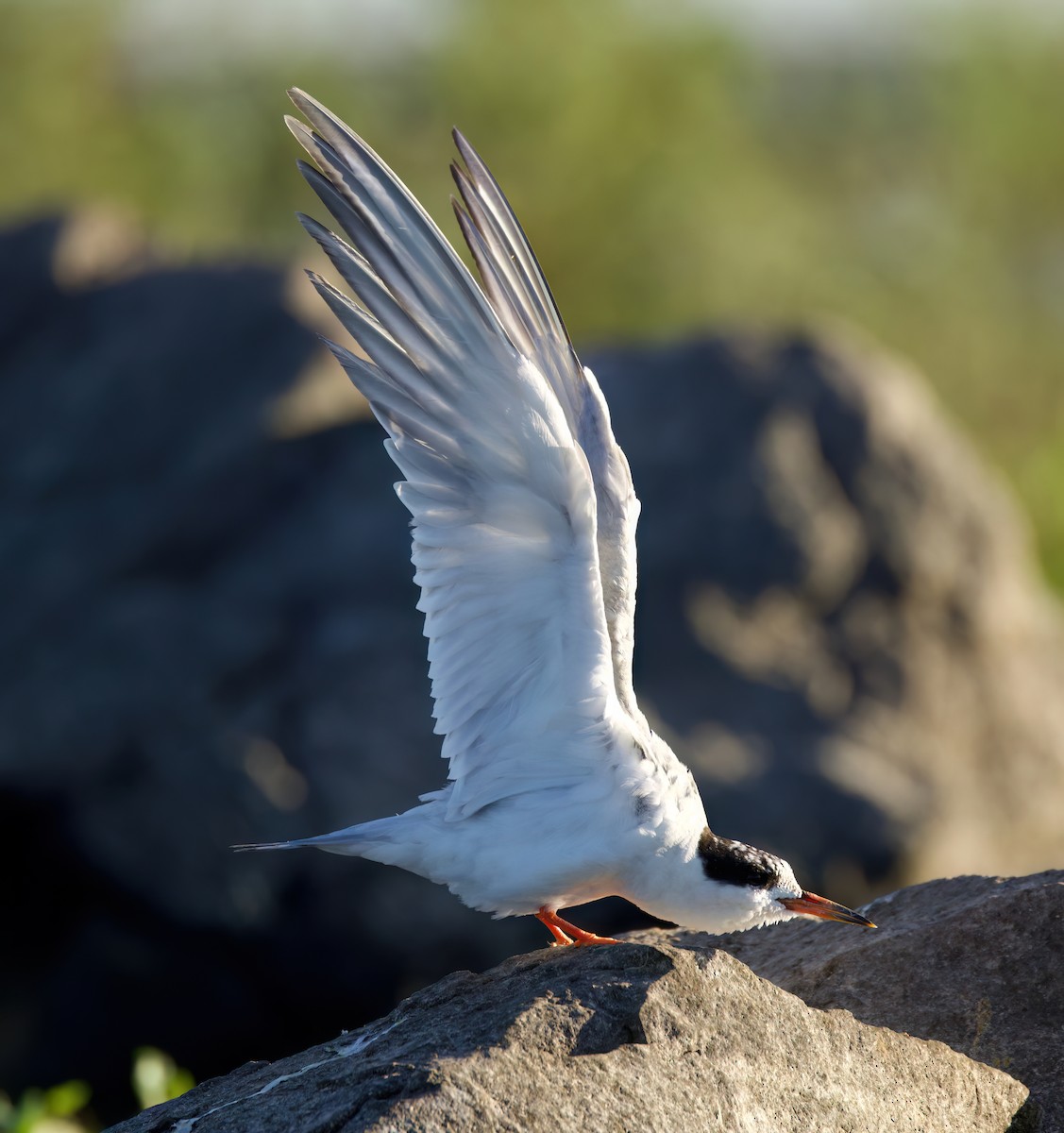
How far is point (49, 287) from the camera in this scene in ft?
38.6

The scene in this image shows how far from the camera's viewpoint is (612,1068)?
374cm

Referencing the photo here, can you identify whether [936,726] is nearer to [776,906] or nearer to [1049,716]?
[1049,716]

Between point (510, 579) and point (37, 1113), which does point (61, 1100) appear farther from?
point (510, 579)

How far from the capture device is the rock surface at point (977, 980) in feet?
14.8

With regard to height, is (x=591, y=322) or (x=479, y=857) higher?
(x=591, y=322)

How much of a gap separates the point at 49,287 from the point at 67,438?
1.65 m

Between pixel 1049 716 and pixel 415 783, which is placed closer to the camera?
pixel 415 783

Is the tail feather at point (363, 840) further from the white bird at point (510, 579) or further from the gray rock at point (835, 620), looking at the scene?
the gray rock at point (835, 620)

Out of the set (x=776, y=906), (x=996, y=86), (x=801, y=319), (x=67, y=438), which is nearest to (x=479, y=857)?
(x=776, y=906)

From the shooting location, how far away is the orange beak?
4578 millimetres

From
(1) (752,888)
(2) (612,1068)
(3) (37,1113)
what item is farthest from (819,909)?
(3) (37,1113)

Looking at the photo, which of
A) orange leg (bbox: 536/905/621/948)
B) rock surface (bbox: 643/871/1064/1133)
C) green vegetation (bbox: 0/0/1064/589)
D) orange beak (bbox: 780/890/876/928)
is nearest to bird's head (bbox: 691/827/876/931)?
orange beak (bbox: 780/890/876/928)

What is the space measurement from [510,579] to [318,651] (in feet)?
18.7

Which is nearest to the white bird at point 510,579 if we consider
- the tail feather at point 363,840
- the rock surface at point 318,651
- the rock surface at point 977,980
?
the tail feather at point 363,840
